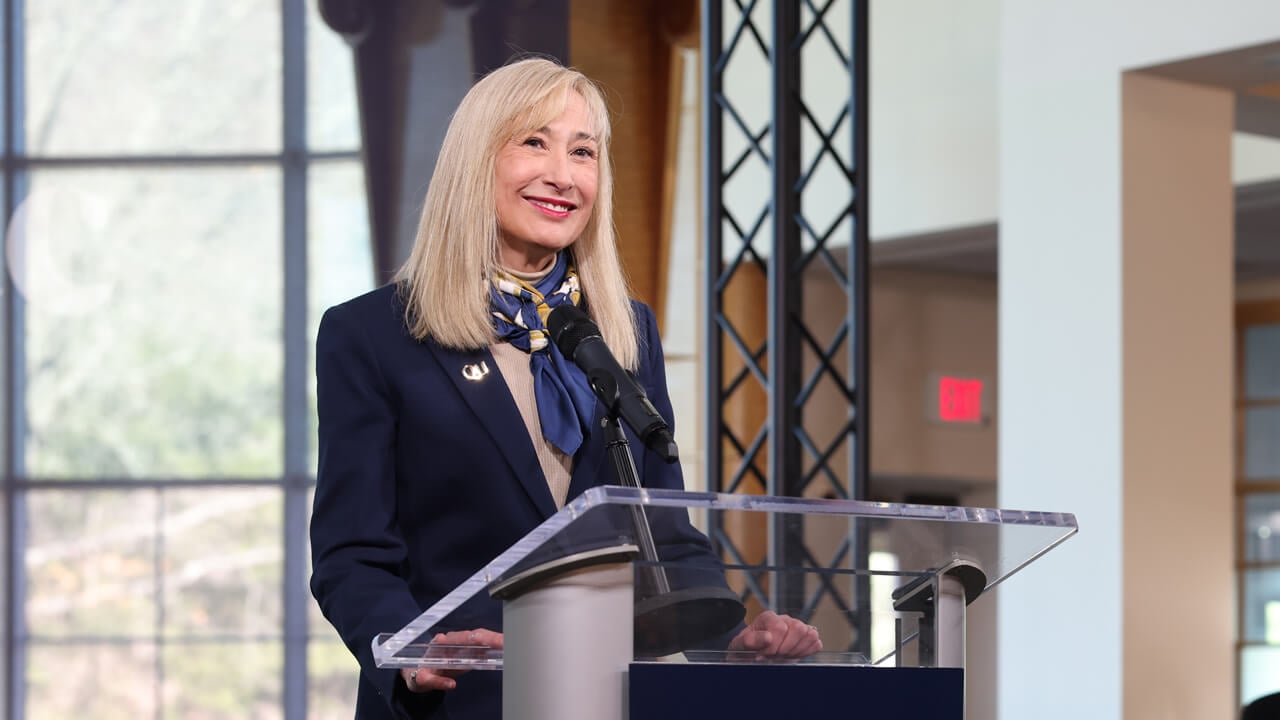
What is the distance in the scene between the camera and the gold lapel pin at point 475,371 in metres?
1.77

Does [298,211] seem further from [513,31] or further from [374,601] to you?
[374,601]

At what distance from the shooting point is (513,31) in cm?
799

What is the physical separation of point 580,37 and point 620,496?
7.21 metres

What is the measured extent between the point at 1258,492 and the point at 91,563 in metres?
6.51

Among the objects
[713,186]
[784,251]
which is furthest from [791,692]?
[713,186]

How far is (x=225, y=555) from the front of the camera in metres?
8.96

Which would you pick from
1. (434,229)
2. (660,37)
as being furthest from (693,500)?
(660,37)

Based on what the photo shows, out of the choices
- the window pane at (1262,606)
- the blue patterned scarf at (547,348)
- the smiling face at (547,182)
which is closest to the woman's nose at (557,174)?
the smiling face at (547,182)

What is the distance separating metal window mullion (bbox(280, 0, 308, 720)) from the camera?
8914 millimetres

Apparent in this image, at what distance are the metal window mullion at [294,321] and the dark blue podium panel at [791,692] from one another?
7825mm

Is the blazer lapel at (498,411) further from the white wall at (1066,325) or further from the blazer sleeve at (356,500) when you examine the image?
the white wall at (1066,325)

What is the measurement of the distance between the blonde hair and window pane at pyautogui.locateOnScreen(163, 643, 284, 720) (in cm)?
760

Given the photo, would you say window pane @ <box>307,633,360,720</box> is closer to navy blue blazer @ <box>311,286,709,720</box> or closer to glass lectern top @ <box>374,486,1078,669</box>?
navy blue blazer @ <box>311,286,709,720</box>

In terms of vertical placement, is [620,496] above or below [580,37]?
below
